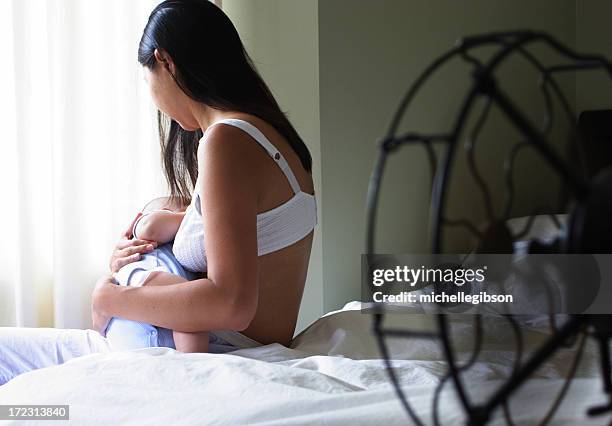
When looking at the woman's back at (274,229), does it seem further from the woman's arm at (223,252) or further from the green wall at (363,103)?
the green wall at (363,103)

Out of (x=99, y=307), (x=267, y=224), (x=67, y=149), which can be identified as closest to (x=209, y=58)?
(x=267, y=224)

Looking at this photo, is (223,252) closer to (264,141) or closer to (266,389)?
(264,141)

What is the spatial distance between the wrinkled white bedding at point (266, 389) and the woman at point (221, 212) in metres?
0.11

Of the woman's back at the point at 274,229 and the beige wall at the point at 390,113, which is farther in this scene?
the beige wall at the point at 390,113

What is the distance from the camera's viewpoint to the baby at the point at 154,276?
4.16 feet

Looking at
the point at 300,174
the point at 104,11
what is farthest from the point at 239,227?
the point at 104,11

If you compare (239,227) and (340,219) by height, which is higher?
(239,227)

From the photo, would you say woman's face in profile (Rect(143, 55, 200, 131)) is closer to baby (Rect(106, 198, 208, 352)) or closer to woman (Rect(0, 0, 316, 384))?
woman (Rect(0, 0, 316, 384))

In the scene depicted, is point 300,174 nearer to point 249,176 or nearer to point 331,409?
point 249,176

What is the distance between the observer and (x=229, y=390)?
2.97 feet

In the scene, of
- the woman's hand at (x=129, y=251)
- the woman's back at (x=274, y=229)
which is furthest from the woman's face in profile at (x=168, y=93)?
the woman's hand at (x=129, y=251)

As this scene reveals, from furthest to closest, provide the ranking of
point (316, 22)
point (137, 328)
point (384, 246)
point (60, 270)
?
point (384, 246) < point (316, 22) < point (60, 270) < point (137, 328)

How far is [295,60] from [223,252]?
6.01ft

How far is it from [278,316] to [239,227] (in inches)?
9.5
